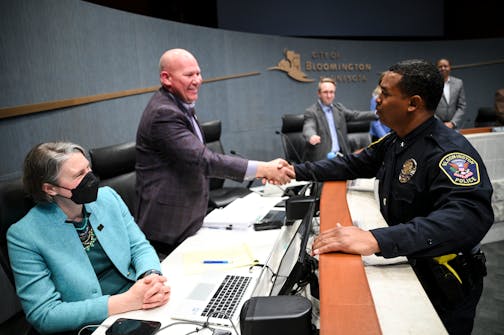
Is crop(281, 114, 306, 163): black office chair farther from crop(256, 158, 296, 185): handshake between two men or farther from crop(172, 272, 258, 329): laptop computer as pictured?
crop(172, 272, 258, 329): laptop computer

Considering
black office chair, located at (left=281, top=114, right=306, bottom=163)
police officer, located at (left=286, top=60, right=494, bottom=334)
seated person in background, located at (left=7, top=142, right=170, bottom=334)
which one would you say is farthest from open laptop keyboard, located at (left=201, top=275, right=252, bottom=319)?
black office chair, located at (left=281, top=114, right=306, bottom=163)

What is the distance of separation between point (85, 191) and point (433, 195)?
3.86ft

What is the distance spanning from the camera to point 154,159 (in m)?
1.87

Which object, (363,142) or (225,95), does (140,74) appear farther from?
(363,142)

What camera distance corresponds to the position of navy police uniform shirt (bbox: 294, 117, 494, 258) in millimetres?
1006

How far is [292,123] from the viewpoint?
14.6 ft

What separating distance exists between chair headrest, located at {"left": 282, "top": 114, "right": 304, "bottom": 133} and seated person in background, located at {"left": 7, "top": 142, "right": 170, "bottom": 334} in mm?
3094

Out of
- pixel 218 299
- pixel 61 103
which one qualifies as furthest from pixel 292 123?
pixel 218 299

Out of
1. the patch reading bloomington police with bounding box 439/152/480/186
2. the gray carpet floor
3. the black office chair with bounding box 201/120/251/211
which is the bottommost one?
the gray carpet floor

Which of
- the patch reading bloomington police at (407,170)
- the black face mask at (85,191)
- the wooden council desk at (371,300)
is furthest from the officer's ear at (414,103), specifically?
the black face mask at (85,191)

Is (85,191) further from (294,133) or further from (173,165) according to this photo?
(294,133)

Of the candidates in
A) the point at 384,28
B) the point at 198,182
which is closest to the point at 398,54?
the point at 384,28

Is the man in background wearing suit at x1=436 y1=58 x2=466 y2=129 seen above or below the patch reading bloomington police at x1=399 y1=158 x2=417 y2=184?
above

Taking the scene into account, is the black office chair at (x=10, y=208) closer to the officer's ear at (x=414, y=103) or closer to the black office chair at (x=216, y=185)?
the officer's ear at (x=414, y=103)
